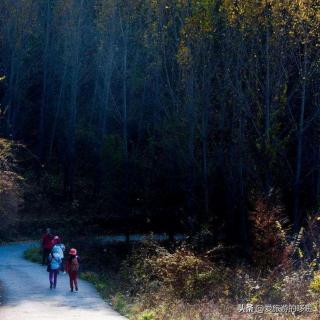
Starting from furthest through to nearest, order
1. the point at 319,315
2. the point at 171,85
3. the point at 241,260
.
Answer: the point at 171,85 < the point at 241,260 < the point at 319,315

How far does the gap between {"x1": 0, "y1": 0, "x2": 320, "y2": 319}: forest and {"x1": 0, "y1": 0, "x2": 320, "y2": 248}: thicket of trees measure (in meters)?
0.08

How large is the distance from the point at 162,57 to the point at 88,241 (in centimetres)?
1086

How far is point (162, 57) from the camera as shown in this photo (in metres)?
36.2

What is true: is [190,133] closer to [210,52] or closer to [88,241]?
[210,52]

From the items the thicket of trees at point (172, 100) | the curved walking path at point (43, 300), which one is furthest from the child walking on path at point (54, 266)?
the thicket of trees at point (172, 100)

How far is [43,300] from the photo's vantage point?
16.8m

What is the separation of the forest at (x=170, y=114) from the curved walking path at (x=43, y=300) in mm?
4455

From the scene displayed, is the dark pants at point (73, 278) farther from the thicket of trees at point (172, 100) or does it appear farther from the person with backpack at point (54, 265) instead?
the thicket of trees at point (172, 100)

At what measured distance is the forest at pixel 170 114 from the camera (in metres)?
27.1

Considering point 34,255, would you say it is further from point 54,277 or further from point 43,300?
point 43,300

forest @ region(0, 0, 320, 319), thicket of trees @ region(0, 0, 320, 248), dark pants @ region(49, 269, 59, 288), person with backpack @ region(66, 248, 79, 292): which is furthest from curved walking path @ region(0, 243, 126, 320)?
thicket of trees @ region(0, 0, 320, 248)

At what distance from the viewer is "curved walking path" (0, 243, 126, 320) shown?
48.0ft

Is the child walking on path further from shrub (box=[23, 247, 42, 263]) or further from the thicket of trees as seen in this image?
the thicket of trees

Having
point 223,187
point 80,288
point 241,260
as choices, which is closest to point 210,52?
point 223,187
